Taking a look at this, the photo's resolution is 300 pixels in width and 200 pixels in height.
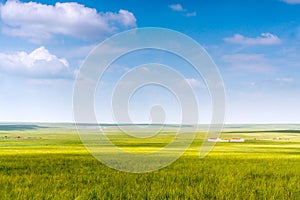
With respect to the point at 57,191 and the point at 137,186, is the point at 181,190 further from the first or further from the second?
the point at 57,191

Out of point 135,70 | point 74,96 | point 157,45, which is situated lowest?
point 74,96

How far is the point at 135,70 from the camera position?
19547 mm

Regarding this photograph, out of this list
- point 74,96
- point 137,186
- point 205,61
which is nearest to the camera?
point 137,186

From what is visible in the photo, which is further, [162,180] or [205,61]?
[205,61]

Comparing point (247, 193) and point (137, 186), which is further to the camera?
point (137, 186)

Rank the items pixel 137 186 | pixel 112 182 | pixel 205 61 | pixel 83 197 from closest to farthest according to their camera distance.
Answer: pixel 83 197 → pixel 137 186 → pixel 112 182 → pixel 205 61

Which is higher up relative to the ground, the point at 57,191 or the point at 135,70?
the point at 135,70

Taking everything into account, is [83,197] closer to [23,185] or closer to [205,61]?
[23,185]

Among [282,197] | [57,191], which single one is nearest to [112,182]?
[57,191]

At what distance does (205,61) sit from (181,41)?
5.60 ft

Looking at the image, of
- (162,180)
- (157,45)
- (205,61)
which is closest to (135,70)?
(157,45)

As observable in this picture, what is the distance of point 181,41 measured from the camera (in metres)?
20.2

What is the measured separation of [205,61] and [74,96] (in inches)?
247

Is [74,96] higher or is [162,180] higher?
[74,96]
